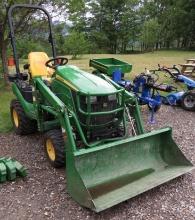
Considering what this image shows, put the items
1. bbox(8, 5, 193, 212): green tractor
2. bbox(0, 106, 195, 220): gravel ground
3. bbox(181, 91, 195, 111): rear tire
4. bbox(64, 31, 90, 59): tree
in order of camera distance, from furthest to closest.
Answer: bbox(64, 31, 90, 59): tree, bbox(181, 91, 195, 111): rear tire, bbox(8, 5, 193, 212): green tractor, bbox(0, 106, 195, 220): gravel ground

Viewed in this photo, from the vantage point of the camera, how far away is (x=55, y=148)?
13.9ft

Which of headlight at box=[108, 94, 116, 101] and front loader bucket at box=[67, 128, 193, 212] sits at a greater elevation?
headlight at box=[108, 94, 116, 101]

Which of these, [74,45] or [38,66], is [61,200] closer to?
[38,66]

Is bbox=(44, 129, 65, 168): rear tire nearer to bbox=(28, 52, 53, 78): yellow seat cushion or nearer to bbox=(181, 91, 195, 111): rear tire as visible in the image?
bbox=(28, 52, 53, 78): yellow seat cushion

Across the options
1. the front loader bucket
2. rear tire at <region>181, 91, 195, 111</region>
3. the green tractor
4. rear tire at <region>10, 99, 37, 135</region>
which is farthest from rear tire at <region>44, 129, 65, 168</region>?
rear tire at <region>181, 91, 195, 111</region>

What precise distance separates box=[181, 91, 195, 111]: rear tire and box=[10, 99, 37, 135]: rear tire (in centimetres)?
344

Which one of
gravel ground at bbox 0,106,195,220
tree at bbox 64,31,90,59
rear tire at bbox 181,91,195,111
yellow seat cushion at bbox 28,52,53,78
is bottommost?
tree at bbox 64,31,90,59

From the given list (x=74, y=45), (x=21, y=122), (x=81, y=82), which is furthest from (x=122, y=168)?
(x=74, y=45)

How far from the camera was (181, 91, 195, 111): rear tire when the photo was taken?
24.5ft

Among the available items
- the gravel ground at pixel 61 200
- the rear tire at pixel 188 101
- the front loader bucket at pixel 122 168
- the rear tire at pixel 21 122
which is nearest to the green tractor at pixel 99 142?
the front loader bucket at pixel 122 168

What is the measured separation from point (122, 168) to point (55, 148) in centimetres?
84

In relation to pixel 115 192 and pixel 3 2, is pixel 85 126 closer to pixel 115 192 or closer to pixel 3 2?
pixel 115 192

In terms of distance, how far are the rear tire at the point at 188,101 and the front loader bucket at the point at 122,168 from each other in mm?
3270

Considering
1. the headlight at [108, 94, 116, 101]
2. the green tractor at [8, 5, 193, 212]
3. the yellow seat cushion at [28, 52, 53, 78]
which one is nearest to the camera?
the green tractor at [8, 5, 193, 212]
